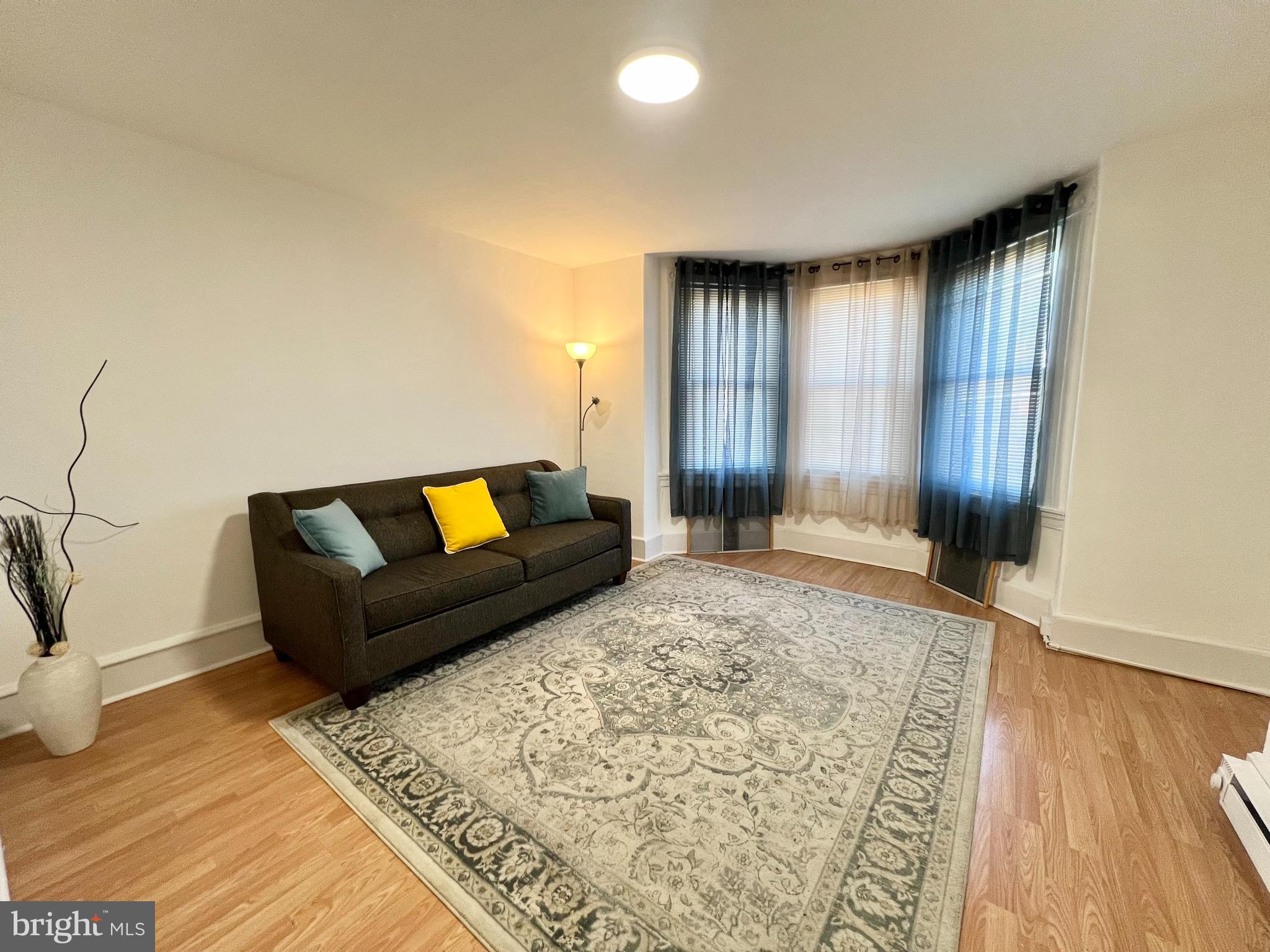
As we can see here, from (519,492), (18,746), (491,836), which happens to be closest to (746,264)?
(519,492)

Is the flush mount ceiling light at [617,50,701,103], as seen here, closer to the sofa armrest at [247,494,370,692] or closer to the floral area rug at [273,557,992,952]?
the sofa armrest at [247,494,370,692]

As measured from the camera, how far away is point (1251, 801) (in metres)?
1.48

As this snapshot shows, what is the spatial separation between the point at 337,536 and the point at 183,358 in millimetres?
1109

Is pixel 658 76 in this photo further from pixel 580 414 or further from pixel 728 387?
pixel 580 414

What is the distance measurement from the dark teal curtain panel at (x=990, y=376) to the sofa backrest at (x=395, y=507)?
3.08 metres

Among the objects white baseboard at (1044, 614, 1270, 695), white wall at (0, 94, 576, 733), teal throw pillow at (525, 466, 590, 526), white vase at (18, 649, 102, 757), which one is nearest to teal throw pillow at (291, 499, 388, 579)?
white wall at (0, 94, 576, 733)

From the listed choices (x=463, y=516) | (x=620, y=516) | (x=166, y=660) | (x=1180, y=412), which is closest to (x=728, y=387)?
(x=620, y=516)

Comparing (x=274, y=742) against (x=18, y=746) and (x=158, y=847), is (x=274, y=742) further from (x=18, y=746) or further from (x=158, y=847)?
(x=18, y=746)

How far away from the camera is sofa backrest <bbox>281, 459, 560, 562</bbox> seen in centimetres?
268

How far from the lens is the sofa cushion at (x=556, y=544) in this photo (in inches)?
113

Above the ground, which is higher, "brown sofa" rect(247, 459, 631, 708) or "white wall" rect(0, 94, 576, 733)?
"white wall" rect(0, 94, 576, 733)

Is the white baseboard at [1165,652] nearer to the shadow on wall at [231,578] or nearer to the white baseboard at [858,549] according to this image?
the white baseboard at [858,549]

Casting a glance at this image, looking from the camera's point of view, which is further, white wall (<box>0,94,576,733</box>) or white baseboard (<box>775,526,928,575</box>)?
white baseboard (<box>775,526,928,575</box>)

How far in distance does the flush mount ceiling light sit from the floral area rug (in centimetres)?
247
